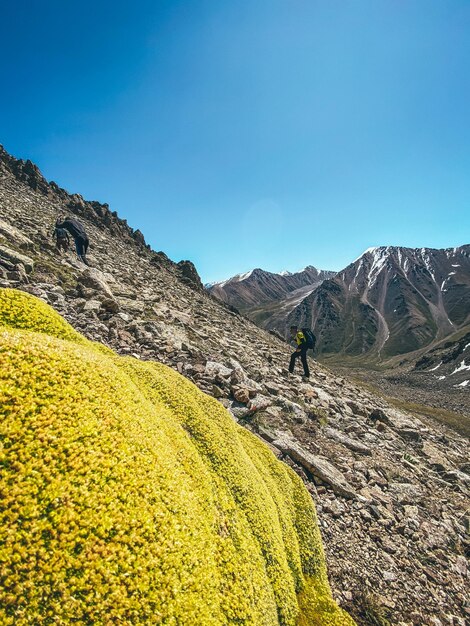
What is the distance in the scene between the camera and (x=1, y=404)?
113 inches

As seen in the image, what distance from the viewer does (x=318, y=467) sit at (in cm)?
929

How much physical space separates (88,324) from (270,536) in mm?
11621

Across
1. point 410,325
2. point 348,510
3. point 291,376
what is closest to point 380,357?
point 410,325

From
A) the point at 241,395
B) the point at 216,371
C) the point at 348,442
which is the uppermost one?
the point at 216,371

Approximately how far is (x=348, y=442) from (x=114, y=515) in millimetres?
11612

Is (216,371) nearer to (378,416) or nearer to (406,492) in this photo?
(406,492)

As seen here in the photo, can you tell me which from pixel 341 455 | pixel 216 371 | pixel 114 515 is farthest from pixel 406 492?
pixel 114 515

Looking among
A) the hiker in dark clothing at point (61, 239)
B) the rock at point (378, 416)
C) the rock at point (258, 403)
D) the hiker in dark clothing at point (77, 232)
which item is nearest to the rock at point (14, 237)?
the hiker in dark clothing at point (61, 239)

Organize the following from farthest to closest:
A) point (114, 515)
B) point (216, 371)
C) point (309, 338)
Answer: point (309, 338)
point (216, 371)
point (114, 515)

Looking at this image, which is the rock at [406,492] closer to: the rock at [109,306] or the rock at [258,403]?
the rock at [258,403]

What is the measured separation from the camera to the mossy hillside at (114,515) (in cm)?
231

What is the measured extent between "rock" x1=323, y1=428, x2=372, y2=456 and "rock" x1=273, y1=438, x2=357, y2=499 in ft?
7.46

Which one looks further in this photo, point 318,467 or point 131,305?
point 131,305

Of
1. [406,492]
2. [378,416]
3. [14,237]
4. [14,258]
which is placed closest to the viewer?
[406,492]
